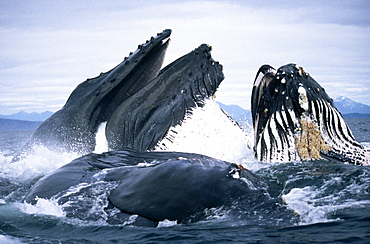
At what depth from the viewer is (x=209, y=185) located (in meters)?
4.39

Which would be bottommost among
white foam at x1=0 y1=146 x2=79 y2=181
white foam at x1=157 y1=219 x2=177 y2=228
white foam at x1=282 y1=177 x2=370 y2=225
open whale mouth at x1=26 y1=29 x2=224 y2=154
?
white foam at x1=157 y1=219 x2=177 y2=228

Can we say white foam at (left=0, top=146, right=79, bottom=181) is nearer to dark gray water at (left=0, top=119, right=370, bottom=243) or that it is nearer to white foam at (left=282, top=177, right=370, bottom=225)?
dark gray water at (left=0, top=119, right=370, bottom=243)

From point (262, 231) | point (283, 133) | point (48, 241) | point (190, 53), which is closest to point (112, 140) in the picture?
point (190, 53)

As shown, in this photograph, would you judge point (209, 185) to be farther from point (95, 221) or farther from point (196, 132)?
point (196, 132)

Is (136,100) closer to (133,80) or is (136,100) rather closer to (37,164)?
(133,80)

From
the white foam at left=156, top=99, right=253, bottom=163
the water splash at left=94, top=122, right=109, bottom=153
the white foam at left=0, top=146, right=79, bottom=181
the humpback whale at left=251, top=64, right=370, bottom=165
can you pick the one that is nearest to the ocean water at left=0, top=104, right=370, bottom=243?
the humpback whale at left=251, top=64, right=370, bottom=165

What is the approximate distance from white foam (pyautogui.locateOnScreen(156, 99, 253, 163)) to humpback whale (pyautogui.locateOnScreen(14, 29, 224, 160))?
0.13 metres

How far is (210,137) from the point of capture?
27.0 ft

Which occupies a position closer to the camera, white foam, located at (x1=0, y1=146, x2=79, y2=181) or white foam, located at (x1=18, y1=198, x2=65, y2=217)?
white foam, located at (x1=18, y1=198, x2=65, y2=217)

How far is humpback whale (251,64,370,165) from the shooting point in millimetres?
7234

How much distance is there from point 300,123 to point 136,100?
8.53 ft

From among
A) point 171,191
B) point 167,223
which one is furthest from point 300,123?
point 167,223

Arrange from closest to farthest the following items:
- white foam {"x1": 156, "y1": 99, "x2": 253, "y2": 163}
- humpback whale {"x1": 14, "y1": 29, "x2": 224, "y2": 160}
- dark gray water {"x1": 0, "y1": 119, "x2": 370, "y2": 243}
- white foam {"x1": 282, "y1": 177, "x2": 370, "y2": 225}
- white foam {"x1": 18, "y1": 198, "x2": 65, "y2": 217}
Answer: dark gray water {"x1": 0, "y1": 119, "x2": 370, "y2": 243} < white foam {"x1": 282, "y1": 177, "x2": 370, "y2": 225} < white foam {"x1": 18, "y1": 198, "x2": 65, "y2": 217} < white foam {"x1": 156, "y1": 99, "x2": 253, "y2": 163} < humpback whale {"x1": 14, "y1": 29, "x2": 224, "y2": 160}

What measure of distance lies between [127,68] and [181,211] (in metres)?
4.57
